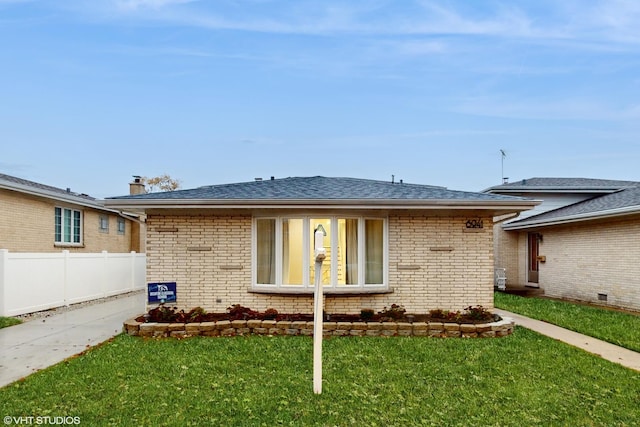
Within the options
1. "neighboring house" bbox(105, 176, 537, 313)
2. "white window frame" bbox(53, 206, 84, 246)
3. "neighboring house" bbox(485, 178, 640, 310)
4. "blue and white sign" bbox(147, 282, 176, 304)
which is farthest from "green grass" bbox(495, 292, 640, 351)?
"white window frame" bbox(53, 206, 84, 246)

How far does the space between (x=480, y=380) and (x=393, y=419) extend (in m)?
1.77

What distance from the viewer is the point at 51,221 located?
14641 mm

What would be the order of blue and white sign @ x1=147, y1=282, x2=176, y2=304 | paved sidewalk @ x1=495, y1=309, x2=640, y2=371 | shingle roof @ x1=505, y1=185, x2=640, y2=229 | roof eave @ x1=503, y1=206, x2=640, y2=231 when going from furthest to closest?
shingle roof @ x1=505, y1=185, x2=640, y2=229 < roof eave @ x1=503, y1=206, x2=640, y2=231 < blue and white sign @ x1=147, y1=282, x2=176, y2=304 < paved sidewalk @ x1=495, y1=309, x2=640, y2=371

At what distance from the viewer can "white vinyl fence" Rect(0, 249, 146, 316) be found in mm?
9930

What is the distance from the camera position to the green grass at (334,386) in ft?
14.8

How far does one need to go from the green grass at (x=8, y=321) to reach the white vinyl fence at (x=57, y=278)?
0.33 meters

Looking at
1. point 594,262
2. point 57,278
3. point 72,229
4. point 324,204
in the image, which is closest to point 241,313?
point 324,204

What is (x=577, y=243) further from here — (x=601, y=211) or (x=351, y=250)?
(x=351, y=250)

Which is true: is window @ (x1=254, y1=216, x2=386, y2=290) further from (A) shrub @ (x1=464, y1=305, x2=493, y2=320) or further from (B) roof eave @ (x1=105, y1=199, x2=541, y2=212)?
(A) shrub @ (x1=464, y1=305, x2=493, y2=320)

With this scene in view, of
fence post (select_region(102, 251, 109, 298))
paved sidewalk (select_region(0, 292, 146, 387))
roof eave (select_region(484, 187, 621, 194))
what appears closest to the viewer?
paved sidewalk (select_region(0, 292, 146, 387))

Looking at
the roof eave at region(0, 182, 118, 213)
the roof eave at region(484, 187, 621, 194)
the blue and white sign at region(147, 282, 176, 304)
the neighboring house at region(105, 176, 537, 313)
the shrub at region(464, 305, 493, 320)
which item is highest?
the roof eave at region(484, 187, 621, 194)

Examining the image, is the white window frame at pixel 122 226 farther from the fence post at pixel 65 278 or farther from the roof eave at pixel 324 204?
the roof eave at pixel 324 204

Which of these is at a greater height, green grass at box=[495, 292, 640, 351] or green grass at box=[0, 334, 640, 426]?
green grass at box=[0, 334, 640, 426]

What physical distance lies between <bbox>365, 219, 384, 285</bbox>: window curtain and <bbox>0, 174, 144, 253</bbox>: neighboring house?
7066 mm
